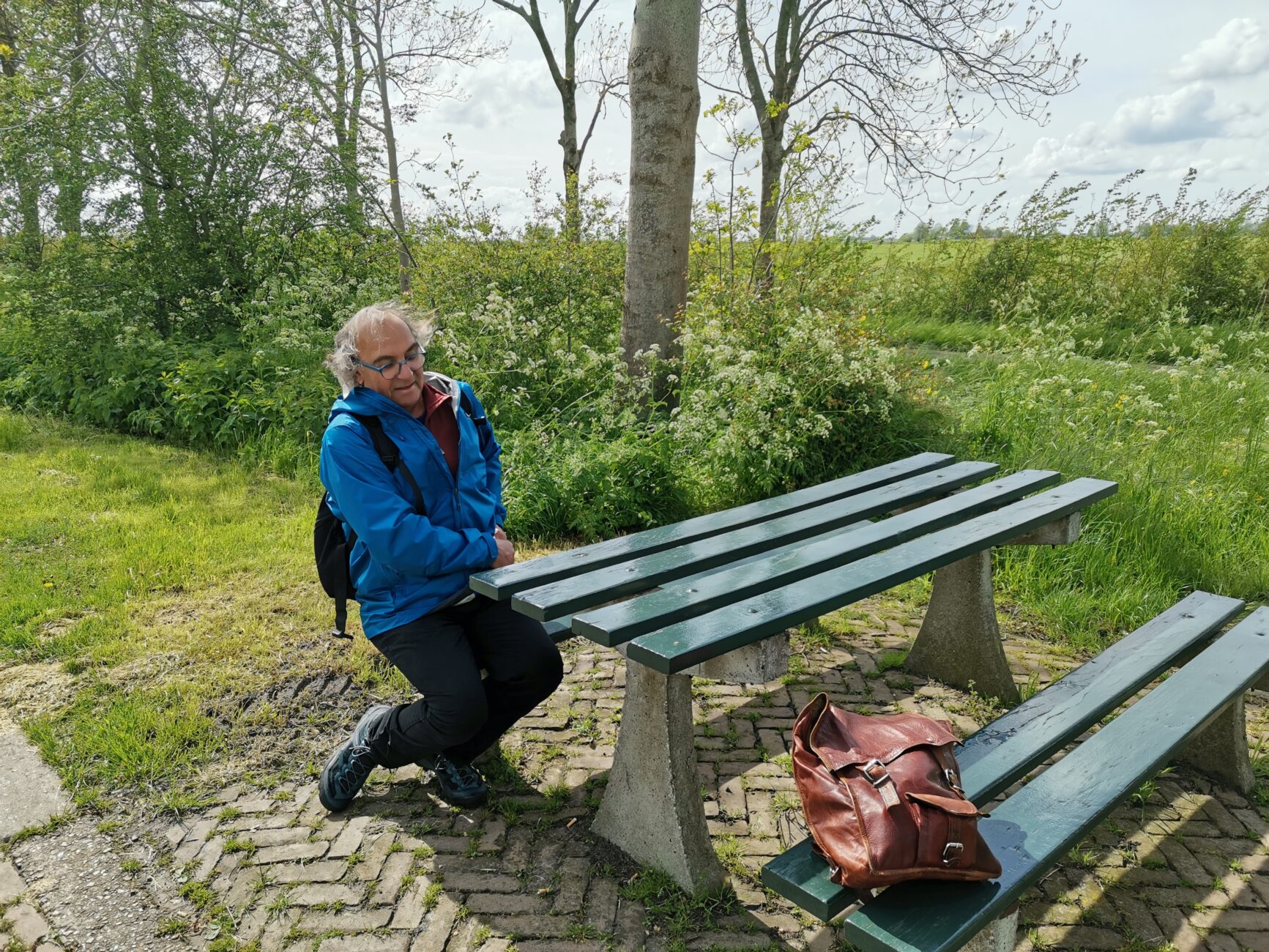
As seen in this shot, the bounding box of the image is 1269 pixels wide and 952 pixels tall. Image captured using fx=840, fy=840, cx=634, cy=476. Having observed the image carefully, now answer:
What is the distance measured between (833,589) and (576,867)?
1.12 m

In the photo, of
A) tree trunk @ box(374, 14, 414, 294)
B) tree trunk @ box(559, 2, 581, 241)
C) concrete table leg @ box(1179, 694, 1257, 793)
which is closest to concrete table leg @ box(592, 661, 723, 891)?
concrete table leg @ box(1179, 694, 1257, 793)

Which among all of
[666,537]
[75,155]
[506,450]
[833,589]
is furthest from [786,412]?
[75,155]

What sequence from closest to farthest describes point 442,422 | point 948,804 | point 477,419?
1. point 948,804
2. point 442,422
3. point 477,419

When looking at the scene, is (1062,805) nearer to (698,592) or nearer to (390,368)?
(698,592)

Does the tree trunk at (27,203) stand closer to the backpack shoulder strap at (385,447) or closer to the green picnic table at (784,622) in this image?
the backpack shoulder strap at (385,447)

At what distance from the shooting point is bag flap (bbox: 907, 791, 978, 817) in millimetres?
1595

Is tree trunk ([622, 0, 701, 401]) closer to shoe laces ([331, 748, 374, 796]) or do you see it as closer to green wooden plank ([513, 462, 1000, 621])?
green wooden plank ([513, 462, 1000, 621])

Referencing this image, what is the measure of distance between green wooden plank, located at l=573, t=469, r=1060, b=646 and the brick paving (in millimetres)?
821

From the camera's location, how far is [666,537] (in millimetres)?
2879

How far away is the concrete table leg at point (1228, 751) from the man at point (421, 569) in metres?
2.37

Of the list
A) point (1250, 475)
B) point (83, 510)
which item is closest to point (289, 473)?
point (83, 510)

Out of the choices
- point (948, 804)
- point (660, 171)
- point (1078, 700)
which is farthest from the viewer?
point (660, 171)

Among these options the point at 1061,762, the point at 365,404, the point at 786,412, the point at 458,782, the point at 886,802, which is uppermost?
the point at 365,404

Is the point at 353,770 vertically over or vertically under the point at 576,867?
over
